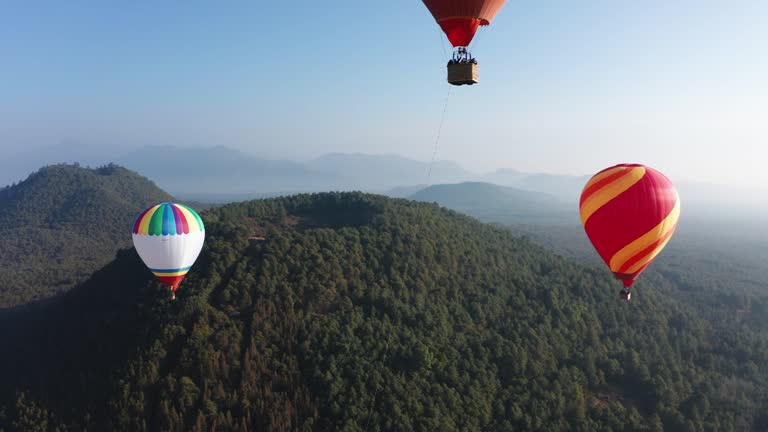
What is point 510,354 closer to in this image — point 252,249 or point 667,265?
point 252,249

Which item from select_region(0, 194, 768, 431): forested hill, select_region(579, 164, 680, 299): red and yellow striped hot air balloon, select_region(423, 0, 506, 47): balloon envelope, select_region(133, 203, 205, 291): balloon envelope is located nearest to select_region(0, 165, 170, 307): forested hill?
select_region(0, 194, 768, 431): forested hill

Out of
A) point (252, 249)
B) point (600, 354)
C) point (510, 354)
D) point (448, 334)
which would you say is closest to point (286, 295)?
point (252, 249)

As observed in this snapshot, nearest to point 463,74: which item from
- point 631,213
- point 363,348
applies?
point 631,213

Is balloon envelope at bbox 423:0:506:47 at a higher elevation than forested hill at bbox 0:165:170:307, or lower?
higher

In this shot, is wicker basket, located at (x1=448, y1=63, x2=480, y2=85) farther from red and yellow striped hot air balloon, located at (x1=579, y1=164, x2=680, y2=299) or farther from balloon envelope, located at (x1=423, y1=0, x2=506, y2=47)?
red and yellow striped hot air balloon, located at (x1=579, y1=164, x2=680, y2=299)

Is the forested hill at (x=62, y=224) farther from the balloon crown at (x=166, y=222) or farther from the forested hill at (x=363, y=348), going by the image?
the balloon crown at (x=166, y=222)

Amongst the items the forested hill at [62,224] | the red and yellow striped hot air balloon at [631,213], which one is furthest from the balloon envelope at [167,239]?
the forested hill at [62,224]

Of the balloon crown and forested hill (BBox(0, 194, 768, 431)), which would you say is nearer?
the balloon crown
